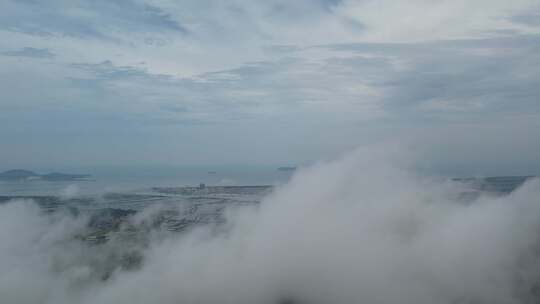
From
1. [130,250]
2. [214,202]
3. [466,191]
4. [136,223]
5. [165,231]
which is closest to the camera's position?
[130,250]

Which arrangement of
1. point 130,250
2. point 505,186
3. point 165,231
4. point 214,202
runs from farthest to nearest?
1. point 214,202
2. point 505,186
3. point 165,231
4. point 130,250

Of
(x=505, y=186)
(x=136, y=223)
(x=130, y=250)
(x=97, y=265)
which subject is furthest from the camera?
(x=505, y=186)

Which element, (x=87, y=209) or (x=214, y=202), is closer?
(x=87, y=209)

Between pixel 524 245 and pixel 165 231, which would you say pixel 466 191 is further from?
pixel 165 231

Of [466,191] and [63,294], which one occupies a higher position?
[466,191]

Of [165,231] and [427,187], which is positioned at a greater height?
[427,187]

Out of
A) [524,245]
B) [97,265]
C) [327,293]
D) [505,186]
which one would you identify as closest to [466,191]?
[505,186]

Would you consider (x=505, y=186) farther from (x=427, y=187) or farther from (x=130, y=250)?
(x=130, y=250)

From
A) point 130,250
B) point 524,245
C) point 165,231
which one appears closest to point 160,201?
point 165,231

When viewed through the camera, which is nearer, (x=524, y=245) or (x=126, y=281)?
(x=126, y=281)
